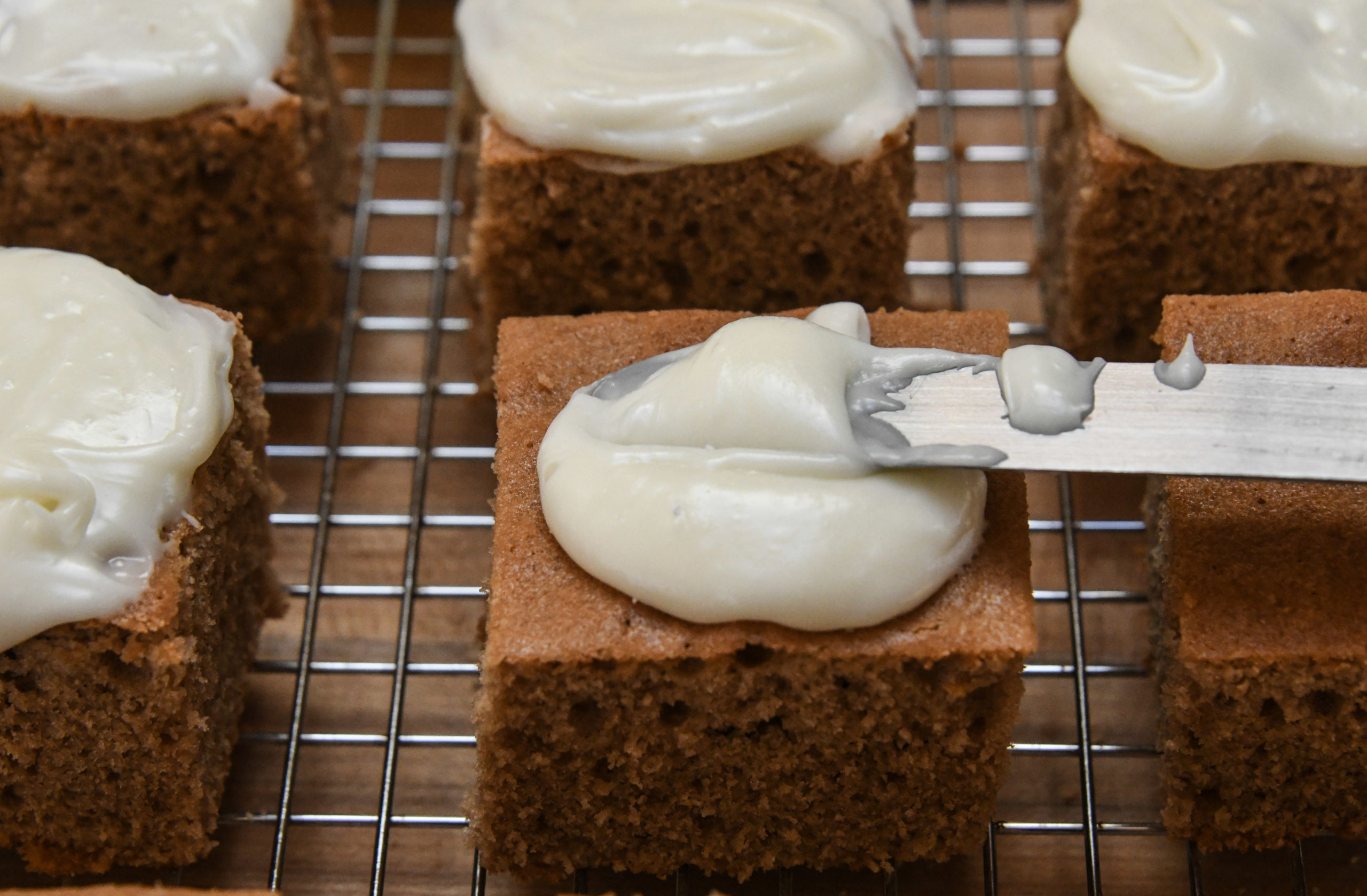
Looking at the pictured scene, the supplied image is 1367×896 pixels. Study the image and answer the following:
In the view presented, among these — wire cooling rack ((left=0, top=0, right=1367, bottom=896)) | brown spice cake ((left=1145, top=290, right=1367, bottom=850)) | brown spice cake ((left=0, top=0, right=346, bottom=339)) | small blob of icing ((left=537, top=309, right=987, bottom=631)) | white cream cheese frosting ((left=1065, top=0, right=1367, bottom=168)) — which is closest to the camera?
small blob of icing ((left=537, top=309, right=987, bottom=631))

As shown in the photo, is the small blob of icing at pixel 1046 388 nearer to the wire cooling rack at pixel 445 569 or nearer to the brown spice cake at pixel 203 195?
the wire cooling rack at pixel 445 569

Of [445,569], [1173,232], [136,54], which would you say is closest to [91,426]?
[445,569]

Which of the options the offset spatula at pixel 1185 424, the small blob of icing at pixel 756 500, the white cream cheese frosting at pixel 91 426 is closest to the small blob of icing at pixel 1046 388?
the offset spatula at pixel 1185 424

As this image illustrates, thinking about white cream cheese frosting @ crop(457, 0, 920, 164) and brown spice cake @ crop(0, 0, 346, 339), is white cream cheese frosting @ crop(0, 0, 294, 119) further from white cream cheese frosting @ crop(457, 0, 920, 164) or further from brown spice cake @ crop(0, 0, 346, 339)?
white cream cheese frosting @ crop(457, 0, 920, 164)

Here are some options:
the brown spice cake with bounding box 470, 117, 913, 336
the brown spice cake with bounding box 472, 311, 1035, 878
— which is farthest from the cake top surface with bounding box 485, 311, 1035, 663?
the brown spice cake with bounding box 470, 117, 913, 336

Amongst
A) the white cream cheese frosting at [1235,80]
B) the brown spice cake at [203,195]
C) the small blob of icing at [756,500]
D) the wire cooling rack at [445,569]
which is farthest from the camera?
the brown spice cake at [203,195]

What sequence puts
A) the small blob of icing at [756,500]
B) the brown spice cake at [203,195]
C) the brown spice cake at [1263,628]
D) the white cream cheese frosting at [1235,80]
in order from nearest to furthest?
1. the small blob of icing at [756,500]
2. the brown spice cake at [1263,628]
3. the white cream cheese frosting at [1235,80]
4. the brown spice cake at [203,195]
